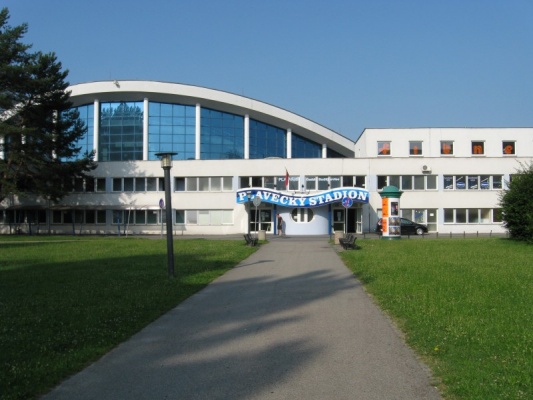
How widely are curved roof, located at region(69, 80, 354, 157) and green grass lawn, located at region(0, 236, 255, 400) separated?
3801 cm

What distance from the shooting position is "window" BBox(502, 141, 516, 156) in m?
51.1

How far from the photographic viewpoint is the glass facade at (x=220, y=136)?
190 ft

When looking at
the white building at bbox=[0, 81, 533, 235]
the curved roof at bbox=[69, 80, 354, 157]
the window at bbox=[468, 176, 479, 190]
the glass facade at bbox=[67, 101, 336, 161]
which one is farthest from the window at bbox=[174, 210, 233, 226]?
the window at bbox=[468, 176, 479, 190]

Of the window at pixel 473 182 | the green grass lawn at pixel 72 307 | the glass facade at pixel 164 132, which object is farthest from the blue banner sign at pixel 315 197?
the green grass lawn at pixel 72 307

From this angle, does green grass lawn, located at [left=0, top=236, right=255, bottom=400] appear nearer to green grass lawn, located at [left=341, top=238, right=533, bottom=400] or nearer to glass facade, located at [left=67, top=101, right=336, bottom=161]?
green grass lawn, located at [left=341, top=238, right=533, bottom=400]

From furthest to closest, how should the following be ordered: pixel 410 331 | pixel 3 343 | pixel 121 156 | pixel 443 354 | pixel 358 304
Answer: pixel 121 156 < pixel 358 304 < pixel 410 331 < pixel 3 343 < pixel 443 354

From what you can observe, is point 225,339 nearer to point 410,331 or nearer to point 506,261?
point 410,331

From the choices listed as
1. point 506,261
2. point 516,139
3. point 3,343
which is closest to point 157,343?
point 3,343

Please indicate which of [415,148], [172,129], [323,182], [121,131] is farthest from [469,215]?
[121,131]

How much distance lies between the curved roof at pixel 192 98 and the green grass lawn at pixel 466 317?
4122 cm

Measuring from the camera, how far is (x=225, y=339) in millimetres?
8008

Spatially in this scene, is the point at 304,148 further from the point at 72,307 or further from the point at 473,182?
the point at 72,307

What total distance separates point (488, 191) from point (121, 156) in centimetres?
3568

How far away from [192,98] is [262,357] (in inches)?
2078
